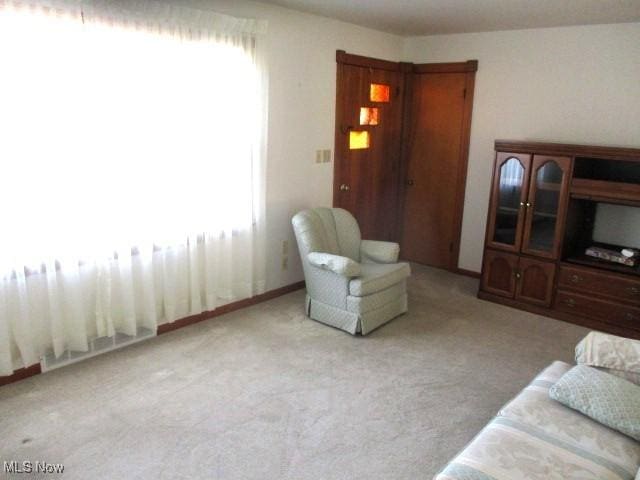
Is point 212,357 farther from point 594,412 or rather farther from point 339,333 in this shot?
point 594,412

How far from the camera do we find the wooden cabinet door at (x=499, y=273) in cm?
436

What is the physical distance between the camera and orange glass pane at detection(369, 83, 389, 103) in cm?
496

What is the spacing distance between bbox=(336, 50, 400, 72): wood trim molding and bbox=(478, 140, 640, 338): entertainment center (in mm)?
1482

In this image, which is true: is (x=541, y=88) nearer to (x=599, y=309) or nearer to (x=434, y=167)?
(x=434, y=167)

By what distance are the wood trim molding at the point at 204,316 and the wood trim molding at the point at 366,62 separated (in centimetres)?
211

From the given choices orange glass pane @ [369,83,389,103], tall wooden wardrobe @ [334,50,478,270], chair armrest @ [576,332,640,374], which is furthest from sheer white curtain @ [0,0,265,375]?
chair armrest @ [576,332,640,374]

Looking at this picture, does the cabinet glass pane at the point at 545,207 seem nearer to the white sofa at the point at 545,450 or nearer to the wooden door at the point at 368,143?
the wooden door at the point at 368,143

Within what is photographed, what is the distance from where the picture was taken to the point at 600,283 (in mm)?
3916

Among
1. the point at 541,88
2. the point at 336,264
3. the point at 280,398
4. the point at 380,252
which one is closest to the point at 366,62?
the point at 541,88

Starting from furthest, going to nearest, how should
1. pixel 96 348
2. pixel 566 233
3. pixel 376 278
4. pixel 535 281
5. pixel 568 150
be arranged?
pixel 535 281 → pixel 566 233 → pixel 568 150 → pixel 376 278 → pixel 96 348

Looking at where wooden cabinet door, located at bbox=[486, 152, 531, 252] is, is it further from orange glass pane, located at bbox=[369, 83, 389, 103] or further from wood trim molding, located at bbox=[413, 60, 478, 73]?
orange glass pane, located at bbox=[369, 83, 389, 103]

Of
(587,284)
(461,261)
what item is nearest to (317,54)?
(461,261)

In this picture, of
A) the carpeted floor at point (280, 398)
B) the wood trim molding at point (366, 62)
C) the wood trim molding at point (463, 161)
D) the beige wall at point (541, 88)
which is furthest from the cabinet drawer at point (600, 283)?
the wood trim molding at point (366, 62)

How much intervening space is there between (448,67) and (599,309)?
270 centimetres
